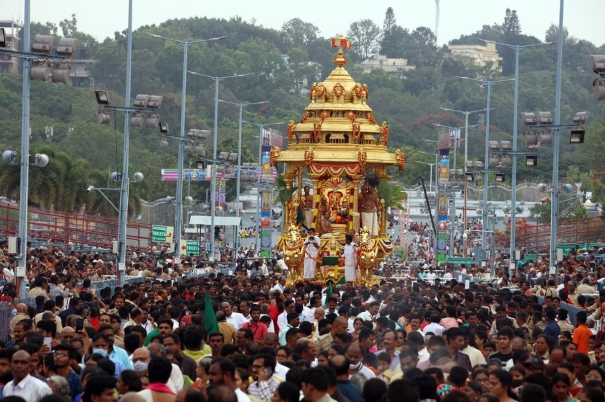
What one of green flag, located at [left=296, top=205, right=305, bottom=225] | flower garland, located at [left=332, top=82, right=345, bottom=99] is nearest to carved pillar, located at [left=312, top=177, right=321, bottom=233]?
green flag, located at [left=296, top=205, right=305, bottom=225]

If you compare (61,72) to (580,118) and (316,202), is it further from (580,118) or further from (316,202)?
(580,118)

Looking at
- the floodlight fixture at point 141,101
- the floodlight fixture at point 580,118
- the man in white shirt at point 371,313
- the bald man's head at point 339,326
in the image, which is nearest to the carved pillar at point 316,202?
the floodlight fixture at point 141,101

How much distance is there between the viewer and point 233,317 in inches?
818

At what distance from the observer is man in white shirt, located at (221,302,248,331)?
2020cm

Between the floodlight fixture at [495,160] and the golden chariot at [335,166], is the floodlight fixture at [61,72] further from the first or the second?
the floodlight fixture at [495,160]

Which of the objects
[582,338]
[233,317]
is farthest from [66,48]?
[582,338]

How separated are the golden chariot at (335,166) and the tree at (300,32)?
446 feet

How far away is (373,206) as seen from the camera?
3791cm

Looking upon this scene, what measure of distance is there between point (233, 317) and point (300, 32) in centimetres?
15783

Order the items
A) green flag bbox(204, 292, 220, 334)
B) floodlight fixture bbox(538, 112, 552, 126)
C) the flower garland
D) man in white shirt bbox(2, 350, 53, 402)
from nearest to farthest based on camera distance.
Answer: man in white shirt bbox(2, 350, 53, 402) → green flag bbox(204, 292, 220, 334) → floodlight fixture bbox(538, 112, 552, 126) → the flower garland

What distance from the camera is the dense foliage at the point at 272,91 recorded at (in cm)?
9369

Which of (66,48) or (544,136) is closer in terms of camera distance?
(66,48)

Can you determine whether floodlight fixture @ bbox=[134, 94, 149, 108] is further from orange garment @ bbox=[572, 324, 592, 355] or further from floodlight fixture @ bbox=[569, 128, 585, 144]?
orange garment @ bbox=[572, 324, 592, 355]

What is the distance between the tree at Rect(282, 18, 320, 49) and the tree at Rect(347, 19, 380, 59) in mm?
14456
